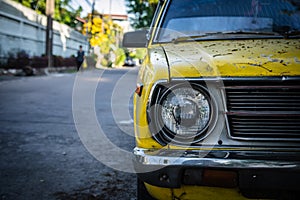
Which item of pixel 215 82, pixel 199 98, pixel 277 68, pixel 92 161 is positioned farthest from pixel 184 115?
pixel 92 161

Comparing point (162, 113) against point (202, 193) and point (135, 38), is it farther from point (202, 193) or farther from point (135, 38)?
point (135, 38)

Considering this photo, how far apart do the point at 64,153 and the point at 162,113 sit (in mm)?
2022

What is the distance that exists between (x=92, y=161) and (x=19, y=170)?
0.67 meters

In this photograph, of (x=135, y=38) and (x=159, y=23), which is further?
(x=135, y=38)

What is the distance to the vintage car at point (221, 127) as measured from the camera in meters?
1.46

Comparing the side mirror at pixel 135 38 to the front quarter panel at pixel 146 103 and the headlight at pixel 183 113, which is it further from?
the headlight at pixel 183 113

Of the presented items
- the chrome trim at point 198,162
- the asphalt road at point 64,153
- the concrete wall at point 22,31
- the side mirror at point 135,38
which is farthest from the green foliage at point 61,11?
the chrome trim at point 198,162

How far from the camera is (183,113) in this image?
5.24ft

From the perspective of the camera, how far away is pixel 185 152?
60.2 inches

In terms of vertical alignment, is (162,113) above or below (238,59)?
below

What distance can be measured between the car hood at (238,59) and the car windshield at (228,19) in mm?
323

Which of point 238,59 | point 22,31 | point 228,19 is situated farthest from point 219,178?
point 22,31

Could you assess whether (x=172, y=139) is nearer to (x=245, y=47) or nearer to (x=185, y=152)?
(x=185, y=152)

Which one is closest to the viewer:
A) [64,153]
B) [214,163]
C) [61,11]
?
[214,163]
